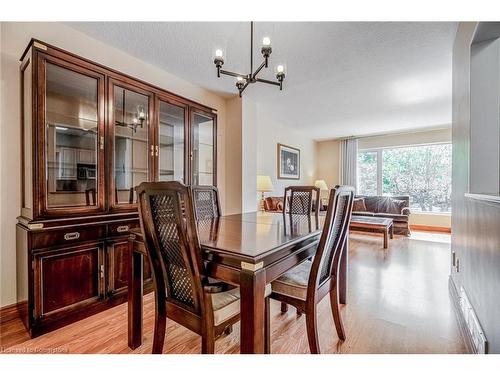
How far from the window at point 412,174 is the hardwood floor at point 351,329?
4.05 meters

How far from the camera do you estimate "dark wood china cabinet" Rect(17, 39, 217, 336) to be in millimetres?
1662

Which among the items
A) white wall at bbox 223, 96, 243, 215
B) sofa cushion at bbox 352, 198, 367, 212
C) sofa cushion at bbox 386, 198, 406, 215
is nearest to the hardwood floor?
white wall at bbox 223, 96, 243, 215

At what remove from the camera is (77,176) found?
6.44ft

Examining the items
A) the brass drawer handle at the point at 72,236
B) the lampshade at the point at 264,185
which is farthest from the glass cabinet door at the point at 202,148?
the brass drawer handle at the point at 72,236

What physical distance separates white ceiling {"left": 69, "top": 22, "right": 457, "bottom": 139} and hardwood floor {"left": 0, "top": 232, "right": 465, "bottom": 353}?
2.00 meters

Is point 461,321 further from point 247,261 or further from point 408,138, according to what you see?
point 408,138

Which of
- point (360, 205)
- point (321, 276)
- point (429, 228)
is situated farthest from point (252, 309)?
point (429, 228)

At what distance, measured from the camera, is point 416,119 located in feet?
16.0

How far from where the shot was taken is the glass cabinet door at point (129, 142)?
2178 mm

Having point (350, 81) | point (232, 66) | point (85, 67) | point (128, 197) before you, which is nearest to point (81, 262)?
point (128, 197)

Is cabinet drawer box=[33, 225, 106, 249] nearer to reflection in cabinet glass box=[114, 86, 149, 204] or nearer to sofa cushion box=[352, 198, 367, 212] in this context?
reflection in cabinet glass box=[114, 86, 149, 204]

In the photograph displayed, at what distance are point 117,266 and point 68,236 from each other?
1.53 ft

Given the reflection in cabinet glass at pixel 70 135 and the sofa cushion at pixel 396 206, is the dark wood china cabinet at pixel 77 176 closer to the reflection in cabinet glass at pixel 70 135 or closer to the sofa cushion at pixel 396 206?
the reflection in cabinet glass at pixel 70 135

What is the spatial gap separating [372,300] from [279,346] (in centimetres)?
111
